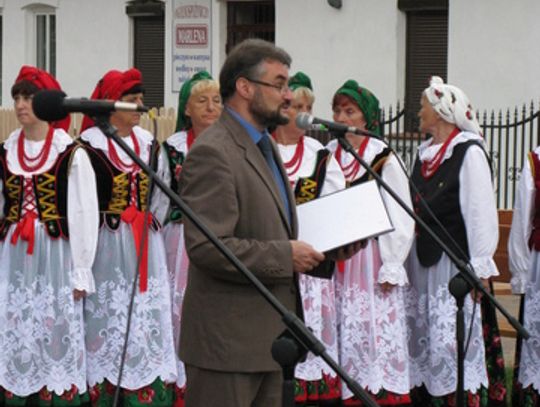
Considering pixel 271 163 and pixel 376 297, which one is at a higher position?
pixel 271 163

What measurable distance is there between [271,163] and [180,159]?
2.53 m

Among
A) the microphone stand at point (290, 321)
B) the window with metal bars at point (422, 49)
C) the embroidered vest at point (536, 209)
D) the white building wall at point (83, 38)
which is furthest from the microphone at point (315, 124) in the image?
the white building wall at point (83, 38)

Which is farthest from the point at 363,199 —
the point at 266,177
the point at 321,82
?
the point at 321,82

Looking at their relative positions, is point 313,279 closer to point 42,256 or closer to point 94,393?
point 94,393

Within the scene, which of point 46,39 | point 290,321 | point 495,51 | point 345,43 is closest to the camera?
point 290,321

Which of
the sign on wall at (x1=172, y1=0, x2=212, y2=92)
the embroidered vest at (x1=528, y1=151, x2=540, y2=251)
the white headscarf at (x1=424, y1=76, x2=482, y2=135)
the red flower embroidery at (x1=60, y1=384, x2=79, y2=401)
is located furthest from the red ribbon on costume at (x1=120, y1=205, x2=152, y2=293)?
the sign on wall at (x1=172, y1=0, x2=212, y2=92)

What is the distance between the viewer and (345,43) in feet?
59.8

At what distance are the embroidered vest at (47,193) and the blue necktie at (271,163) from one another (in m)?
2.29

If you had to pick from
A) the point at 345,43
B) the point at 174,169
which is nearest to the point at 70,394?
the point at 174,169

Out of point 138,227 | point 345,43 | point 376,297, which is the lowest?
point 376,297

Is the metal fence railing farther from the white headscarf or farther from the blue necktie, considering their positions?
the blue necktie

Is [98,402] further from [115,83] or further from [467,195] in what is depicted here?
[467,195]

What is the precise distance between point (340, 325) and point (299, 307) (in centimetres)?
263

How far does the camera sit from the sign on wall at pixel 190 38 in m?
19.8
